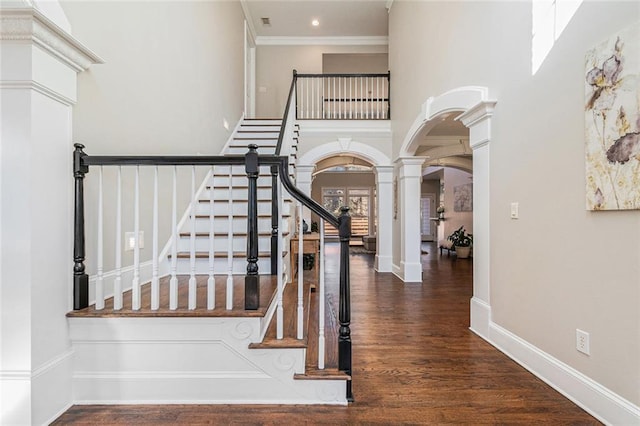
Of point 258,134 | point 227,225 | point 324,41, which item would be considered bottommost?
point 227,225

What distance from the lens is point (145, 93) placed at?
2.56 meters

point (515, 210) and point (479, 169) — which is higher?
point (479, 169)

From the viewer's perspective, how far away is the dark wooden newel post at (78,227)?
175cm

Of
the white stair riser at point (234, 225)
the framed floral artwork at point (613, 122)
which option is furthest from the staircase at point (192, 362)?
the framed floral artwork at point (613, 122)

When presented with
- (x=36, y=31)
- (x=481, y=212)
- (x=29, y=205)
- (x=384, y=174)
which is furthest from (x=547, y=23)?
(x=384, y=174)

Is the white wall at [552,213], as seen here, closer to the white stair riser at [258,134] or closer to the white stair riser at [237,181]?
the white stair riser at [237,181]

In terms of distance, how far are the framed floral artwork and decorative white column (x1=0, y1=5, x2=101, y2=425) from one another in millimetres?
2711

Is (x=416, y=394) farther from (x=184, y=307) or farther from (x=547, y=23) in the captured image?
(x=547, y=23)

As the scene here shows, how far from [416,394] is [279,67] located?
764 cm

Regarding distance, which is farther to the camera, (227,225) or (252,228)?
(227,225)

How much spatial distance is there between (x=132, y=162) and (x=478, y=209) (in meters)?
2.74

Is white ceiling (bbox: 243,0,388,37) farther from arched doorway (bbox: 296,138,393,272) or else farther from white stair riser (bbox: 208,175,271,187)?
white stair riser (bbox: 208,175,271,187)

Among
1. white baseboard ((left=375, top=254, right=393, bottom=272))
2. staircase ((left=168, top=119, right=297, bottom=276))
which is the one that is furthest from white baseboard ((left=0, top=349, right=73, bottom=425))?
white baseboard ((left=375, top=254, right=393, bottom=272))

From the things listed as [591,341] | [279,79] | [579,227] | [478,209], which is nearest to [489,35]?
[478,209]
